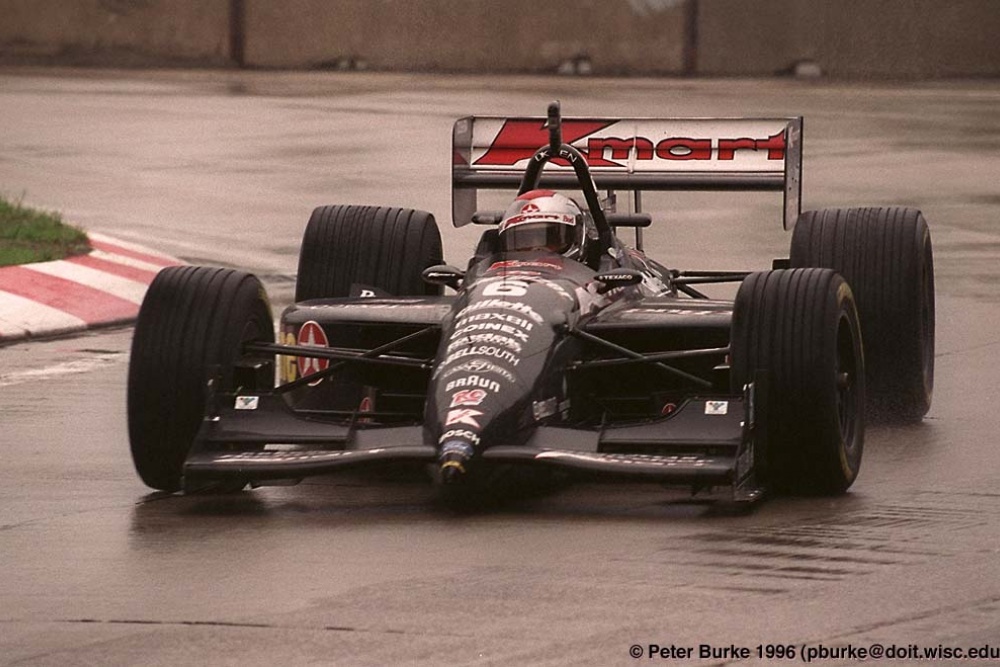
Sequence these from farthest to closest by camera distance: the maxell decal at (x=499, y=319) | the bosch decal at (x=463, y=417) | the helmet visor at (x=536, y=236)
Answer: the helmet visor at (x=536, y=236)
the maxell decal at (x=499, y=319)
the bosch decal at (x=463, y=417)

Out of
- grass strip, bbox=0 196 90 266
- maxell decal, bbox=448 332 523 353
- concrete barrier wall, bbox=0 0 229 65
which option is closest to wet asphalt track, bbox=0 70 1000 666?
maxell decal, bbox=448 332 523 353

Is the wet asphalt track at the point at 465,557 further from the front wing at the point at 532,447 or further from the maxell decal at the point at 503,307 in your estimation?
the maxell decal at the point at 503,307

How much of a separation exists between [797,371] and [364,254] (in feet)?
9.93

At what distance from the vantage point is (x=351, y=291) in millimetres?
10180

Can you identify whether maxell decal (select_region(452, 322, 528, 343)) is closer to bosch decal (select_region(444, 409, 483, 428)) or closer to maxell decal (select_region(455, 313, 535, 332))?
maxell decal (select_region(455, 313, 535, 332))

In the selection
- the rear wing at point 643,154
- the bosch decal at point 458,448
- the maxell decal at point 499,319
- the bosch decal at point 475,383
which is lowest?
the bosch decal at point 458,448

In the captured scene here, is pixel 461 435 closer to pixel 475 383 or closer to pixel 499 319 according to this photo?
pixel 475 383

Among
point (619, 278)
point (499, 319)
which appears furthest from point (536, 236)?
point (499, 319)

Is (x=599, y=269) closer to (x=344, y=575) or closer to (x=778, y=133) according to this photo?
Result: (x=778, y=133)

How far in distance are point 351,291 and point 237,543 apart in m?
2.77

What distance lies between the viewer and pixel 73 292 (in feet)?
44.1

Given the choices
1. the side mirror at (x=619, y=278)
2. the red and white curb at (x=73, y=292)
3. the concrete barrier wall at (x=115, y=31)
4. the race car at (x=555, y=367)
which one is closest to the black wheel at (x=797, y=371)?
the race car at (x=555, y=367)

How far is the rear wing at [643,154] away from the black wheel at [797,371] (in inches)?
98.4

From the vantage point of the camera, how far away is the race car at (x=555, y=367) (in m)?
7.91
